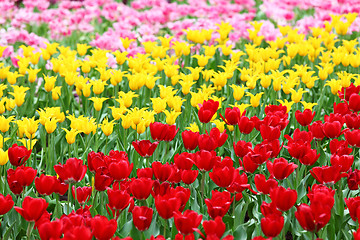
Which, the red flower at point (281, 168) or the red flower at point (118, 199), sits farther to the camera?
the red flower at point (281, 168)

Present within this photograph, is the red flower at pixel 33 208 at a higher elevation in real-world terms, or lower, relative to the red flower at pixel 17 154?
higher

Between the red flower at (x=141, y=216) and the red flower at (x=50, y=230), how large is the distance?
0.31 metres

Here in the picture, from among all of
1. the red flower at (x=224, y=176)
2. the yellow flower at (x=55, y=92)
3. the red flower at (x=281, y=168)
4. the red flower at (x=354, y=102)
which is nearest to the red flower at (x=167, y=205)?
the red flower at (x=224, y=176)

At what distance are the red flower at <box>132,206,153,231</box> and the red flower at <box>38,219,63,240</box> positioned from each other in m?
0.31

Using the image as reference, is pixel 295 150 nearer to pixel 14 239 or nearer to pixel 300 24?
pixel 14 239

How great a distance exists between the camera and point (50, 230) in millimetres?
1936

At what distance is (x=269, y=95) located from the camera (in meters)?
4.56

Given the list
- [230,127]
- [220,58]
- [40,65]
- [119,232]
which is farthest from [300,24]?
[119,232]

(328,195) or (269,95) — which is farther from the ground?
(328,195)

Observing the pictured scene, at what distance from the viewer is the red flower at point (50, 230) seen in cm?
193

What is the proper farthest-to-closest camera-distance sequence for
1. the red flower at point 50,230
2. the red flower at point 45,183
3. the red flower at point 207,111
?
1. the red flower at point 207,111
2. the red flower at point 45,183
3. the red flower at point 50,230

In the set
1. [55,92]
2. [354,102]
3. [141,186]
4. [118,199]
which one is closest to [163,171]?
[141,186]

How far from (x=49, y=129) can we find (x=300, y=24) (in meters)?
5.00

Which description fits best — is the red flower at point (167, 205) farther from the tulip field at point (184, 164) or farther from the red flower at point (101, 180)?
the red flower at point (101, 180)
